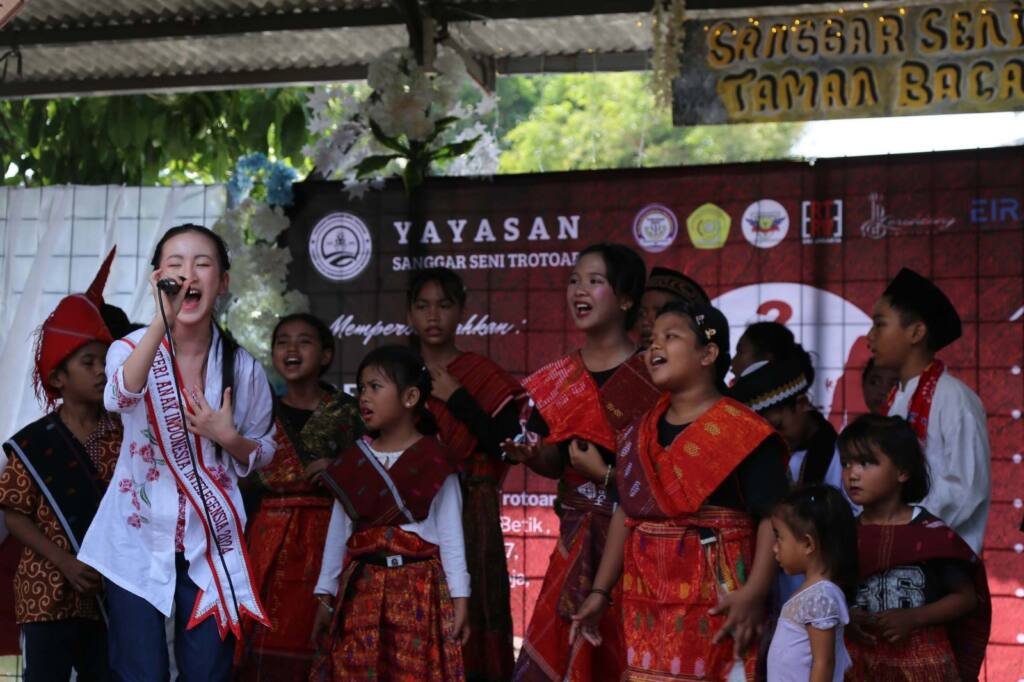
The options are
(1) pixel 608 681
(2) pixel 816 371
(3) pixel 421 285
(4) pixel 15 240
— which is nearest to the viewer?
(1) pixel 608 681

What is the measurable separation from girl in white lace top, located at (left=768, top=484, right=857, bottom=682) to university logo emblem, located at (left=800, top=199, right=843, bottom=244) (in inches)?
103

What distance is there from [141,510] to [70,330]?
1.31 metres

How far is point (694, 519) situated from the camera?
15.0 feet

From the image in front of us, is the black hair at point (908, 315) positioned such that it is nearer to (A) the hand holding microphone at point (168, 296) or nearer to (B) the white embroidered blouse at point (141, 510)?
(B) the white embroidered blouse at point (141, 510)

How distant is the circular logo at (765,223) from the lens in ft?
22.9

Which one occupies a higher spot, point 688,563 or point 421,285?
point 421,285

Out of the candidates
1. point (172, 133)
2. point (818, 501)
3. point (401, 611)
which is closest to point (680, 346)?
point (818, 501)

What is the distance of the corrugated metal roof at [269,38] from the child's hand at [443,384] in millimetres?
2026

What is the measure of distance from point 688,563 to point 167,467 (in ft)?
5.36

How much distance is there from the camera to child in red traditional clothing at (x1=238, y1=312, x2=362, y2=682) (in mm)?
6059

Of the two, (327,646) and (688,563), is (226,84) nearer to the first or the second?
(327,646)

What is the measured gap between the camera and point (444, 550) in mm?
5477

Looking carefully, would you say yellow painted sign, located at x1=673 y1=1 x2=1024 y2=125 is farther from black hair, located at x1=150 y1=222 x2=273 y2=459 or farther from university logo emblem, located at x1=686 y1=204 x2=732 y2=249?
black hair, located at x1=150 y1=222 x2=273 y2=459

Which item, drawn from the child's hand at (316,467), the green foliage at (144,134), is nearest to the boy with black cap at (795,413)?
the child's hand at (316,467)
